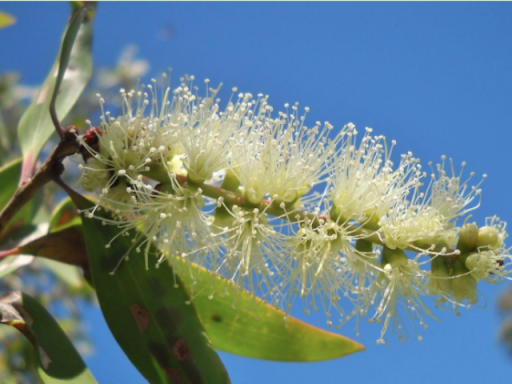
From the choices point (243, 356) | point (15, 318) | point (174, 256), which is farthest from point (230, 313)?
point (15, 318)

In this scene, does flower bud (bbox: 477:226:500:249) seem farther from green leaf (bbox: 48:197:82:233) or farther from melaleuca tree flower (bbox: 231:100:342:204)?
green leaf (bbox: 48:197:82:233)

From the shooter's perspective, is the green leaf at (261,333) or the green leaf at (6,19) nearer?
the green leaf at (261,333)

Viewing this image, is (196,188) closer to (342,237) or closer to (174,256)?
(174,256)

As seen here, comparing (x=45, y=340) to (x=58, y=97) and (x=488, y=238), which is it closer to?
(x=58, y=97)

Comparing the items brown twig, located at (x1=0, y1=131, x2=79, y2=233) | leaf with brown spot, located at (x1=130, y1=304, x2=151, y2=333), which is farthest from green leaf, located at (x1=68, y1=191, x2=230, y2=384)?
brown twig, located at (x1=0, y1=131, x2=79, y2=233)

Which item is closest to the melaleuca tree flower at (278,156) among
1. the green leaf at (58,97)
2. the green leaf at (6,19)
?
the green leaf at (58,97)

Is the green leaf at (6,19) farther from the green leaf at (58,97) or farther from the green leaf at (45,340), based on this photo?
the green leaf at (45,340)
